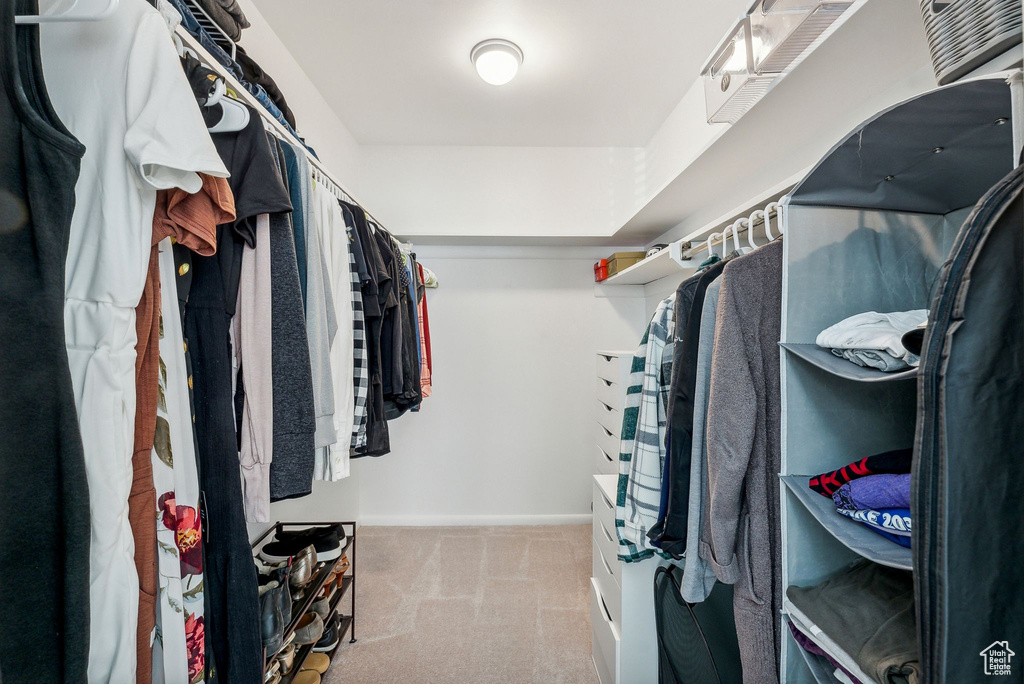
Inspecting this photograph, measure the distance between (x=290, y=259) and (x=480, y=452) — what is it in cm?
241

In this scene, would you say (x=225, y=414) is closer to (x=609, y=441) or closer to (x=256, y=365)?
(x=256, y=365)

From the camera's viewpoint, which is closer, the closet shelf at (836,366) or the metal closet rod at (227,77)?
the closet shelf at (836,366)

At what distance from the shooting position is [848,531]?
2.41 feet

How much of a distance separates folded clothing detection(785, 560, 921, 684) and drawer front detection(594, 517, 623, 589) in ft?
2.30

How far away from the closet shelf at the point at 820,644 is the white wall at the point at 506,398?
226 cm

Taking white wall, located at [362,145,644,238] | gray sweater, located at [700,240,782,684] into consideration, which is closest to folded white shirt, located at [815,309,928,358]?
gray sweater, located at [700,240,782,684]

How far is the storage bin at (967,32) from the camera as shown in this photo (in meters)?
0.57

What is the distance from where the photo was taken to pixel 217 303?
81 cm

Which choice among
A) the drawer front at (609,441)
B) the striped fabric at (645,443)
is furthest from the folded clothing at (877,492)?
the drawer front at (609,441)

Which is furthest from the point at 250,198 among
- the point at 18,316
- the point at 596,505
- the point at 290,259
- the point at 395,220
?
the point at 395,220

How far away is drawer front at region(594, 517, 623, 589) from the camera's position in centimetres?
148

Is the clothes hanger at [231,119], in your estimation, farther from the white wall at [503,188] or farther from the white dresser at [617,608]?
the white wall at [503,188]

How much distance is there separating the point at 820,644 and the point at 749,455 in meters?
0.33

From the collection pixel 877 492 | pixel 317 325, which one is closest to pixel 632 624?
pixel 877 492
